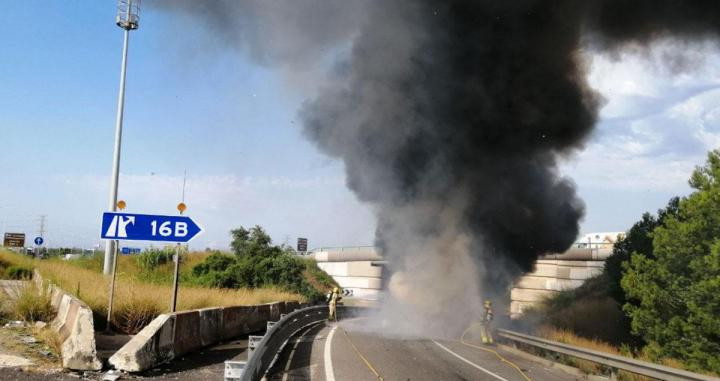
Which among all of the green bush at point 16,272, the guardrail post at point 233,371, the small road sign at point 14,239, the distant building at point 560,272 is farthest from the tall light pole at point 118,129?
the small road sign at point 14,239

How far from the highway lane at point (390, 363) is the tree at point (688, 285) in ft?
38.6

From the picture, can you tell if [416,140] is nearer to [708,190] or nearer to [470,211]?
[470,211]

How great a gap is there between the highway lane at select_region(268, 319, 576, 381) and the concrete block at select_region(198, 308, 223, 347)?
1.45 m

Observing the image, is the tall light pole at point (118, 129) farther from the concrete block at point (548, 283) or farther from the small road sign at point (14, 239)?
the small road sign at point (14, 239)

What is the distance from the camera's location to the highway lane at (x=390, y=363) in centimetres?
923

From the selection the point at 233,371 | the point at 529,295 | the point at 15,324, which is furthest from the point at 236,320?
the point at 529,295

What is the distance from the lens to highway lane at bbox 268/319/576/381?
9234 millimetres

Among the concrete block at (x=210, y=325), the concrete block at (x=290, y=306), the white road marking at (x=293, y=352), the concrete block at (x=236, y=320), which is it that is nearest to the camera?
the white road marking at (x=293, y=352)

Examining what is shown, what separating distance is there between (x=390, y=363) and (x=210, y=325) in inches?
143

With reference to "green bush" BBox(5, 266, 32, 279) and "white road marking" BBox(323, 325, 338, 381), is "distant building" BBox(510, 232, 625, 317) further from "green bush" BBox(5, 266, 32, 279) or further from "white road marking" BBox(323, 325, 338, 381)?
"green bush" BBox(5, 266, 32, 279)

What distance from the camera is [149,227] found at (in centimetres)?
1132

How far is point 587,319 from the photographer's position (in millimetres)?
35375

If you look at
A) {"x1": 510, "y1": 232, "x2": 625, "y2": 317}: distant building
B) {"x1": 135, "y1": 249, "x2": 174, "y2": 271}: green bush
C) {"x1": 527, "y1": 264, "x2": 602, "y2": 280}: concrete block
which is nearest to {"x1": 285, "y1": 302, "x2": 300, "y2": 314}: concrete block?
{"x1": 135, "y1": 249, "x2": 174, "y2": 271}: green bush

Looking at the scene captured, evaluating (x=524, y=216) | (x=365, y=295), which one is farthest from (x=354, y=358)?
(x=365, y=295)
